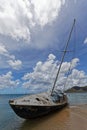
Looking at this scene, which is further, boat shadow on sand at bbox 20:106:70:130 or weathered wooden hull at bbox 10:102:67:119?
weathered wooden hull at bbox 10:102:67:119

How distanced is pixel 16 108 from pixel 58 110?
10.5m

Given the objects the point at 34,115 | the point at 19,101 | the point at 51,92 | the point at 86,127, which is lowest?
the point at 86,127

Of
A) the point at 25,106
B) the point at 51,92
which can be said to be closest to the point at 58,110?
the point at 51,92

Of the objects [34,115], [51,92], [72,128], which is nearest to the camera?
[72,128]

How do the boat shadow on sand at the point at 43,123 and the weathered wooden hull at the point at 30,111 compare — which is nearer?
the boat shadow on sand at the point at 43,123

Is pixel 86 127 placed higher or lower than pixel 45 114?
lower

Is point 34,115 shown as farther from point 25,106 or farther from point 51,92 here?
point 51,92

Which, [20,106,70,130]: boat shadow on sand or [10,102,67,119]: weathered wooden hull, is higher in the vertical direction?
[10,102,67,119]: weathered wooden hull

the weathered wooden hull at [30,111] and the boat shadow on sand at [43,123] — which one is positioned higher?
the weathered wooden hull at [30,111]

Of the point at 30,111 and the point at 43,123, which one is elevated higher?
the point at 30,111

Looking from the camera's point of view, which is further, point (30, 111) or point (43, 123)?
point (30, 111)

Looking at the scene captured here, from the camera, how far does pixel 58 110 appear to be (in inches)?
1273

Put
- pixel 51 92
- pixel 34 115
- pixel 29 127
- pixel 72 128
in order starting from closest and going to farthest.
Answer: pixel 72 128, pixel 29 127, pixel 34 115, pixel 51 92

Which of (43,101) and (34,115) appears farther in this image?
(43,101)
